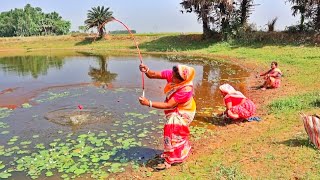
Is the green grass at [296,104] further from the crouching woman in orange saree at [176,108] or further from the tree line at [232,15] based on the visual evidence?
the tree line at [232,15]

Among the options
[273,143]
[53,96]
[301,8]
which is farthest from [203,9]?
[273,143]

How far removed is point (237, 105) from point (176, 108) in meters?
3.20

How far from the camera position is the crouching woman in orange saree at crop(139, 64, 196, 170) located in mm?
5863

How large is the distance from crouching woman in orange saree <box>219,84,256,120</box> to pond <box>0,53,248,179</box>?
2.04 ft

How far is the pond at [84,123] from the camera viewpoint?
22.2ft

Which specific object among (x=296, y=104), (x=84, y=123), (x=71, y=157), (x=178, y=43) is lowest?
(x=71, y=157)

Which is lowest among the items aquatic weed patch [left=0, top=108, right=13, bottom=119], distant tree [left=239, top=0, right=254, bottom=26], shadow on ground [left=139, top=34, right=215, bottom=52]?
aquatic weed patch [left=0, top=108, right=13, bottom=119]

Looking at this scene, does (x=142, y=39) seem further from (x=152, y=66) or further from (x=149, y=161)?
(x=149, y=161)

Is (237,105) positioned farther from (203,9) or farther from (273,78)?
(203,9)

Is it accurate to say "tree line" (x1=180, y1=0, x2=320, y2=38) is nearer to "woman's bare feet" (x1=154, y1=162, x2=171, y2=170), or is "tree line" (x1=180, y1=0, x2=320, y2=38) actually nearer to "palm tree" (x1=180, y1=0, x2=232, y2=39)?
"palm tree" (x1=180, y1=0, x2=232, y2=39)

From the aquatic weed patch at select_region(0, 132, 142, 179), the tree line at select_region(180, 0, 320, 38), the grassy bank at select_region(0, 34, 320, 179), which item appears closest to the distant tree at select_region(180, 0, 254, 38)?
the tree line at select_region(180, 0, 320, 38)

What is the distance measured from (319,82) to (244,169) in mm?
7940

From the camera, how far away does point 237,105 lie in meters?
8.76

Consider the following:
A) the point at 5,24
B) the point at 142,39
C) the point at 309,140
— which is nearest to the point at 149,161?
the point at 309,140
